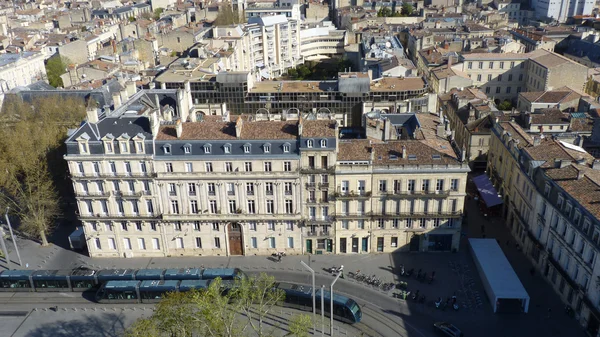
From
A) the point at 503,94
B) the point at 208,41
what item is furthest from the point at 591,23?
the point at 208,41

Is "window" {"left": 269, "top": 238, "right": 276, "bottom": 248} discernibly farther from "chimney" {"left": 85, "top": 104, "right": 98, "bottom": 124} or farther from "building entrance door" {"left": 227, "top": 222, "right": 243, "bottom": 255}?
"chimney" {"left": 85, "top": 104, "right": 98, "bottom": 124}

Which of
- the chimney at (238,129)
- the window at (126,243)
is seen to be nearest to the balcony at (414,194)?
the chimney at (238,129)

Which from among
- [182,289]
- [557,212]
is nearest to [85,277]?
[182,289]

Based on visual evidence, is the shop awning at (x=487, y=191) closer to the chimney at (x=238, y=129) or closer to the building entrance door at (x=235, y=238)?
the building entrance door at (x=235, y=238)

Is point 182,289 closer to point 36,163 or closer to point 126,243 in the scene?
point 126,243

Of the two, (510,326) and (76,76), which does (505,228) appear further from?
(76,76)

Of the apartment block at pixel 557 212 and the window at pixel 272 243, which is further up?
the apartment block at pixel 557 212
